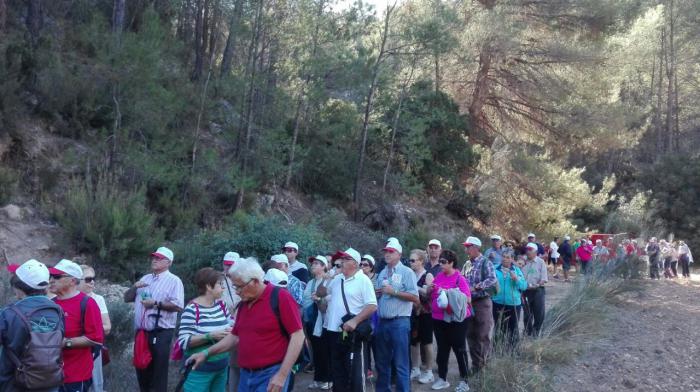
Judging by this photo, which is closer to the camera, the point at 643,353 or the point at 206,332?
the point at 206,332

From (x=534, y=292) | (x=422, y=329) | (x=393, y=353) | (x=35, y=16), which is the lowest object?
(x=393, y=353)

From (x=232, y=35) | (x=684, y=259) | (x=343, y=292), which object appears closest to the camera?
(x=343, y=292)

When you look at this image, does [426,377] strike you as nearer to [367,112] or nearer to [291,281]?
[291,281]

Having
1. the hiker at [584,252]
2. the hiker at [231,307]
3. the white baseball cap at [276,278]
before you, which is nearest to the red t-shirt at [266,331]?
the hiker at [231,307]

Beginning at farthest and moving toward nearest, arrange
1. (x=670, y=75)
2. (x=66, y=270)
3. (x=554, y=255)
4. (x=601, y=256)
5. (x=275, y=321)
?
(x=670, y=75) < (x=554, y=255) < (x=601, y=256) < (x=66, y=270) < (x=275, y=321)

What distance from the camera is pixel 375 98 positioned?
24.4m

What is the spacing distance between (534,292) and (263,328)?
6.98 m

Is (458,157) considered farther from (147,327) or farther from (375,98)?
(147,327)

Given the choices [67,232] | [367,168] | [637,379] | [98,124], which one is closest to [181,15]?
[98,124]

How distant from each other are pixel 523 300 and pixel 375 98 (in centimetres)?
1491

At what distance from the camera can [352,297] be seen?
6.79 m

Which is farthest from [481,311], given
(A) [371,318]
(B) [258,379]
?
(B) [258,379]

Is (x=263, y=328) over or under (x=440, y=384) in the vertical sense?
over

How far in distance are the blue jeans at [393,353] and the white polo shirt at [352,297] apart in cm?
78
